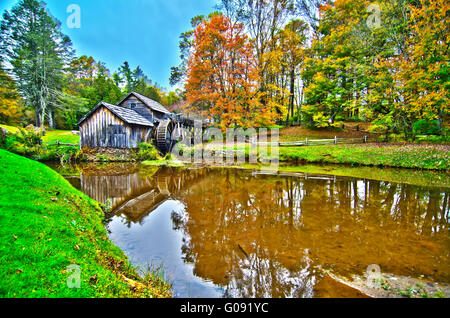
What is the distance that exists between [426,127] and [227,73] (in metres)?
17.0

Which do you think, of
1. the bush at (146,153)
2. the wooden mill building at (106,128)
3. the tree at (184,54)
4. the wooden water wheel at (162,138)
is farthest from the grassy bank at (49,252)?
the tree at (184,54)

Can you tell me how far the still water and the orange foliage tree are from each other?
10.9 meters

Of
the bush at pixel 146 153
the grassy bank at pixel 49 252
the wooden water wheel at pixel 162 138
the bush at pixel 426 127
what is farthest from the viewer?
the wooden water wheel at pixel 162 138

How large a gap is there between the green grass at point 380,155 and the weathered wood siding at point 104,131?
13.8m

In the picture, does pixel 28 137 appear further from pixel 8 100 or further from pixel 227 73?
pixel 227 73

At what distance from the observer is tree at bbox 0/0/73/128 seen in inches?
837

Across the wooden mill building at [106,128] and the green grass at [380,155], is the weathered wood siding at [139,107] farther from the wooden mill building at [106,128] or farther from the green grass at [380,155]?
the green grass at [380,155]

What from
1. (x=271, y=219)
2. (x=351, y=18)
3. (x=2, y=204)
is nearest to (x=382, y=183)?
(x=271, y=219)

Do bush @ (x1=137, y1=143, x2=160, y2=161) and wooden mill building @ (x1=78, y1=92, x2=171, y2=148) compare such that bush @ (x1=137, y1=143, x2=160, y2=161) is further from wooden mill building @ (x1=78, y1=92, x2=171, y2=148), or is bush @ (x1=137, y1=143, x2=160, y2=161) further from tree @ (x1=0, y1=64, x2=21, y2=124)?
tree @ (x1=0, y1=64, x2=21, y2=124)

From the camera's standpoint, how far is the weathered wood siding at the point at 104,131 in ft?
53.0

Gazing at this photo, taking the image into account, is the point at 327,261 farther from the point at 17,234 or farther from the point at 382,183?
the point at 382,183

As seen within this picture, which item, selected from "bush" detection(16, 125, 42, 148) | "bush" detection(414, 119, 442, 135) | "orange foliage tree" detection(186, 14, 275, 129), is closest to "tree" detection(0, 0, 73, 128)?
"bush" detection(16, 125, 42, 148)

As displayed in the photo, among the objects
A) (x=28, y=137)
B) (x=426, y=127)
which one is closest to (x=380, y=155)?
(x=426, y=127)

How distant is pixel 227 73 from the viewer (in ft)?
57.5
